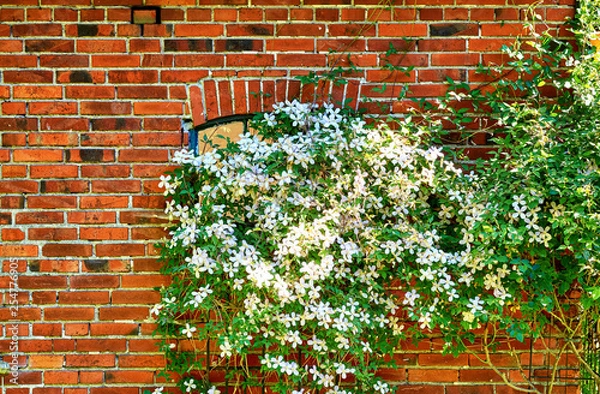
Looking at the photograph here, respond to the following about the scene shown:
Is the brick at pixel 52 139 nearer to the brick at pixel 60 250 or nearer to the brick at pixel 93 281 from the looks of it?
the brick at pixel 60 250

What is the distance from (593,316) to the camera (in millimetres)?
Answer: 3516

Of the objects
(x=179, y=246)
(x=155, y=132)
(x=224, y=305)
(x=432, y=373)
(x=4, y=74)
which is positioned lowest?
(x=432, y=373)

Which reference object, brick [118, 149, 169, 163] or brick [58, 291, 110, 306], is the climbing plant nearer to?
brick [118, 149, 169, 163]

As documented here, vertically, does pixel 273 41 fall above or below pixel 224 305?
above

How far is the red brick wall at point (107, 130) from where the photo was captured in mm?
3902

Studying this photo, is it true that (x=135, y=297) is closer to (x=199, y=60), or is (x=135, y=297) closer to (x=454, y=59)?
(x=199, y=60)

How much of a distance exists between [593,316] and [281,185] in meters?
1.77

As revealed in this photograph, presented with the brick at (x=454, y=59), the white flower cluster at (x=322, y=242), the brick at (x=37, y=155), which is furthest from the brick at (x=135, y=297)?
the brick at (x=454, y=59)

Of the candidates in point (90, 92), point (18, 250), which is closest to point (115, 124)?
point (90, 92)

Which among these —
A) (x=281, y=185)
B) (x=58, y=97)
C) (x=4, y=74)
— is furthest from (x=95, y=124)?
(x=281, y=185)

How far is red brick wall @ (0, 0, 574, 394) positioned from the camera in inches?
154

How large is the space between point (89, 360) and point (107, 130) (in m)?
1.35

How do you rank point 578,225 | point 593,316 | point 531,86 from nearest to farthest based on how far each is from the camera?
point 578,225 < point 593,316 < point 531,86

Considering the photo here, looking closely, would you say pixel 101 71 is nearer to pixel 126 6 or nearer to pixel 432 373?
pixel 126 6
